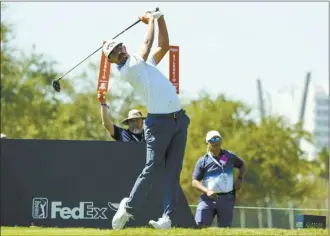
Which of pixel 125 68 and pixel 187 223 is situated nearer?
pixel 125 68

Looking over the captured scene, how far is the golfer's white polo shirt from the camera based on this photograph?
31.0 ft

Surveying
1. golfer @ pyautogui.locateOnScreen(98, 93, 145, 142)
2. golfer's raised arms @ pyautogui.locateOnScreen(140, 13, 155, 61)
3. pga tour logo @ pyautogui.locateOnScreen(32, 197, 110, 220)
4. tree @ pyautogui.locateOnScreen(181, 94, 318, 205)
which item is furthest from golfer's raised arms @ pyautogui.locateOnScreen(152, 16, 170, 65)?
tree @ pyautogui.locateOnScreen(181, 94, 318, 205)

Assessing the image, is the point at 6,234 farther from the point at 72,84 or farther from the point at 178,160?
the point at 72,84

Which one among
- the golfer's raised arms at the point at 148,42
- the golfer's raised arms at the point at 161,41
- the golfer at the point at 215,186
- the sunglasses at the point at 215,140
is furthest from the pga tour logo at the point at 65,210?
the golfer's raised arms at the point at 148,42

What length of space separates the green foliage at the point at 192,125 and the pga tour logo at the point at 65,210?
954 inches

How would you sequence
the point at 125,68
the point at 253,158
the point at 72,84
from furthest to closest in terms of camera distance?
the point at 72,84 → the point at 253,158 → the point at 125,68

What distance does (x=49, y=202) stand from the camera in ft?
43.1

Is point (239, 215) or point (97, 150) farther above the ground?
point (97, 150)

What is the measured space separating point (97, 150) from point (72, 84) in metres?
32.5

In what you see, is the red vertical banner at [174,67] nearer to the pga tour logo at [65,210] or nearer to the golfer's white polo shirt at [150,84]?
the pga tour logo at [65,210]

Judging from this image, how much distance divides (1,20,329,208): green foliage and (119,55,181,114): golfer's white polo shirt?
91.3 feet

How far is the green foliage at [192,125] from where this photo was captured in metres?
38.3

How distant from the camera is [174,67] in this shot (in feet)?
46.9

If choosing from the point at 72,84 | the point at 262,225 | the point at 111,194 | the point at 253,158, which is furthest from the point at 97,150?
the point at 72,84
